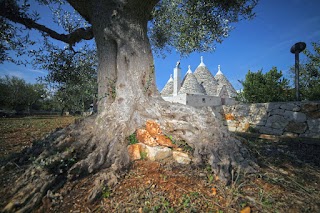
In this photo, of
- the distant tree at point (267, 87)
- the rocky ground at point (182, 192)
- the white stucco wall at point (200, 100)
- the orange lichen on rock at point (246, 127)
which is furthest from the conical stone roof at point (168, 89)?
the rocky ground at point (182, 192)

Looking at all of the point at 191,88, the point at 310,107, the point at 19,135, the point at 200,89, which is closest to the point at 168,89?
the point at 191,88

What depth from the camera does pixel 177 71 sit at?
20562mm

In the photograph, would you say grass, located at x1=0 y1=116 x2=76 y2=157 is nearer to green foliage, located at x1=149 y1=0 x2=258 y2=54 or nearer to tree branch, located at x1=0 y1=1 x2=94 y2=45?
tree branch, located at x1=0 y1=1 x2=94 y2=45

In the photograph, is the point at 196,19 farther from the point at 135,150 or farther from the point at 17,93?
the point at 17,93

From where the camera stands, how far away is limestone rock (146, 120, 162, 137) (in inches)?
137

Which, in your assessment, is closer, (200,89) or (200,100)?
(200,100)

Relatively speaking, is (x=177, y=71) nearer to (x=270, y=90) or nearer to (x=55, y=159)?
(x=270, y=90)

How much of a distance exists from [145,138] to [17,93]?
41244 millimetres

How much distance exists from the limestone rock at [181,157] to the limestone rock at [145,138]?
0.46m

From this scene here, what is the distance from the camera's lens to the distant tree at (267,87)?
13.6 meters

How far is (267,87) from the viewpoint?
1371 centimetres

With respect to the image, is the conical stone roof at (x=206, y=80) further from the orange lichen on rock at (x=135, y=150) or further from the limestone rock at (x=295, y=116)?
the orange lichen on rock at (x=135, y=150)

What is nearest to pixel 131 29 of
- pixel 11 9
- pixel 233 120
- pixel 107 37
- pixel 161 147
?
pixel 107 37

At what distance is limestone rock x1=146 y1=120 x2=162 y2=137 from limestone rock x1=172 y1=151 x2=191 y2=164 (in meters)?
0.58
